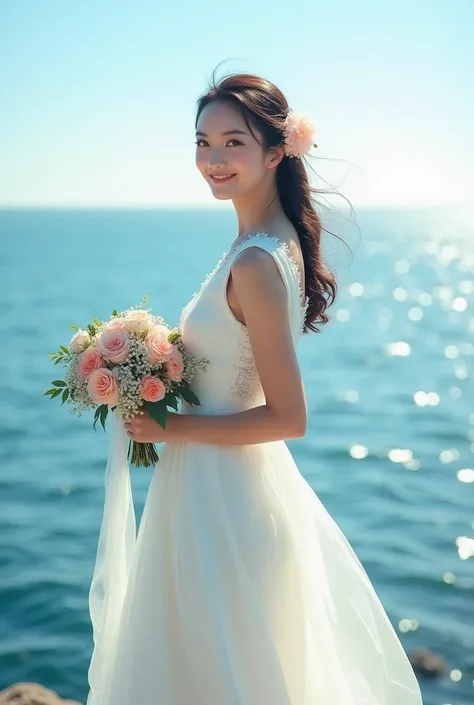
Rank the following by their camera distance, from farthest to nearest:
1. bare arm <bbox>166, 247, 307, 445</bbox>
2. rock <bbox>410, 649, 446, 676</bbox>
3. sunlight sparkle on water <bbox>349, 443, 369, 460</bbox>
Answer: sunlight sparkle on water <bbox>349, 443, 369, 460</bbox>
rock <bbox>410, 649, 446, 676</bbox>
bare arm <bbox>166, 247, 307, 445</bbox>

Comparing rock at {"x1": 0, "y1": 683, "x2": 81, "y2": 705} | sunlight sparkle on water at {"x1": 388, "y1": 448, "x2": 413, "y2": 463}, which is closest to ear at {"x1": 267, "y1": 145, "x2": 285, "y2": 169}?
rock at {"x1": 0, "y1": 683, "x2": 81, "y2": 705}

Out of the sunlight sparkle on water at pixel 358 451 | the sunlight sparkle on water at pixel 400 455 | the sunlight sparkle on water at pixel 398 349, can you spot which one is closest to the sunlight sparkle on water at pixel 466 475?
the sunlight sparkle on water at pixel 400 455

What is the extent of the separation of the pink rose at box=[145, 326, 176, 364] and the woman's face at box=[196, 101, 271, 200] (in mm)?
577

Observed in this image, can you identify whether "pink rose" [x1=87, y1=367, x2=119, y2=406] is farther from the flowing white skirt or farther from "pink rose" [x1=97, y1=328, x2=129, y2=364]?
the flowing white skirt

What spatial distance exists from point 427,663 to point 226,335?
4562 millimetres

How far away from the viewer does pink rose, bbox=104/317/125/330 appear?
333 cm

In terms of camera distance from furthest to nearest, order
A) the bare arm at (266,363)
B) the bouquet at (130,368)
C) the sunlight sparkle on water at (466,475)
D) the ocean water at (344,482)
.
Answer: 1. the sunlight sparkle on water at (466,475)
2. the ocean water at (344,482)
3. the bouquet at (130,368)
4. the bare arm at (266,363)

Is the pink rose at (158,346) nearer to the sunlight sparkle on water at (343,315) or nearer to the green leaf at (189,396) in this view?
the green leaf at (189,396)

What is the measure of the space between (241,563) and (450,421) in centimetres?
1383

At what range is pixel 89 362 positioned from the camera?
10.8ft

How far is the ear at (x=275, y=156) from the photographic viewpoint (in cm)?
348

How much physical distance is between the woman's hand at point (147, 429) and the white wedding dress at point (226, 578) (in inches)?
5.3

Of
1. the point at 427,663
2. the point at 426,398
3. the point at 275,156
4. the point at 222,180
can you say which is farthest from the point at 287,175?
the point at 426,398

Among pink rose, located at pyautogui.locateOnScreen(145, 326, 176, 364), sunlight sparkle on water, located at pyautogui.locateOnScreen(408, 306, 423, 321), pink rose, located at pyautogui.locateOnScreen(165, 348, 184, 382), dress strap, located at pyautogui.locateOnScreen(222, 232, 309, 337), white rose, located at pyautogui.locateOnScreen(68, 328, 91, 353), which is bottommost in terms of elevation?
pink rose, located at pyautogui.locateOnScreen(165, 348, 184, 382)
